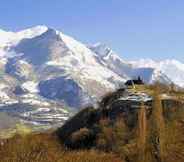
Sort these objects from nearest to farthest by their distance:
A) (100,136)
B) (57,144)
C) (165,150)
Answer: (165,150) → (100,136) → (57,144)

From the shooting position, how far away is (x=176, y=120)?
8538 cm

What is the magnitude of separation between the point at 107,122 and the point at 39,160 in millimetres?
40976

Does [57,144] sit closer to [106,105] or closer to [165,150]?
[106,105]

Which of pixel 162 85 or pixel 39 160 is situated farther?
pixel 162 85

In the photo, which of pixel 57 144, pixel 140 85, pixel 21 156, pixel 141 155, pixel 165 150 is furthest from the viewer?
pixel 140 85

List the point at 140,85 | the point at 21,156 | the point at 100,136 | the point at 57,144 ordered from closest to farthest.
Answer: the point at 21,156
the point at 100,136
the point at 57,144
the point at 140,85

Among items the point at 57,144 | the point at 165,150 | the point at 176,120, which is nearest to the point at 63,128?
the point at 57,144

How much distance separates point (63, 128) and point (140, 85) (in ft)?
56.3

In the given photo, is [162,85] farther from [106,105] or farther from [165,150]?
[165,150]

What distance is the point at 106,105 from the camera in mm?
93438

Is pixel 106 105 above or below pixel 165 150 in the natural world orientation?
above

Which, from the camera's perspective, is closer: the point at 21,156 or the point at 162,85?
the point at 21,156

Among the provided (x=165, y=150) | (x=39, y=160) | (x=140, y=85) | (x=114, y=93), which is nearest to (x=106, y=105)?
(x=114, y=93)

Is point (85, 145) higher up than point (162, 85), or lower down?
lower down
